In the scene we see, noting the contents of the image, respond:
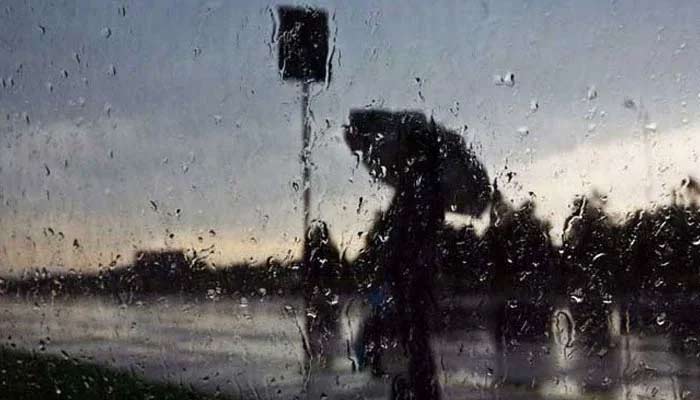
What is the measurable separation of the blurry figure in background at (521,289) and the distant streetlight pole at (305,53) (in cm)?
40

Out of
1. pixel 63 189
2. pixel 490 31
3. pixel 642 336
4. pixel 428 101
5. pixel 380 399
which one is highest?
pixel 490 31

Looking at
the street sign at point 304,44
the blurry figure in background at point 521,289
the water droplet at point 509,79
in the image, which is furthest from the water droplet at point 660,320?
the street sign at point 304,44

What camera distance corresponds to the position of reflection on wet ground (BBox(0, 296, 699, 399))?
6.27ft

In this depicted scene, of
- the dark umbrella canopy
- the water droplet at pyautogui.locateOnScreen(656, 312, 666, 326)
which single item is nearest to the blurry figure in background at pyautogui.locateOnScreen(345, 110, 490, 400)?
the dark umbrella canopy

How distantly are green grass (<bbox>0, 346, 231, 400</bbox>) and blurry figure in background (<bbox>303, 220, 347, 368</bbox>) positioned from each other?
9.6 inches

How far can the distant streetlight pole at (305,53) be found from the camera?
216cm

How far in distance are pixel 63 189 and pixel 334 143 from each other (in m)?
0.72

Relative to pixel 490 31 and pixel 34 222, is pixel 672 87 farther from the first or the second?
pixel 34 222

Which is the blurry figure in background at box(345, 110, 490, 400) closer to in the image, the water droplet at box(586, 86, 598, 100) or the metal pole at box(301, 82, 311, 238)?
the metal pole at box(301, 82, 311, 238)

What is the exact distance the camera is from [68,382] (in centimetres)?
247

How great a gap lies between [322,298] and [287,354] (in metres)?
0.13

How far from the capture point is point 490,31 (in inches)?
81.0

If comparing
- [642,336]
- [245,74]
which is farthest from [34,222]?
[642,336]

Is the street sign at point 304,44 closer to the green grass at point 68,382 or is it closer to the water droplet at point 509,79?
the water droplet at point 509,79
